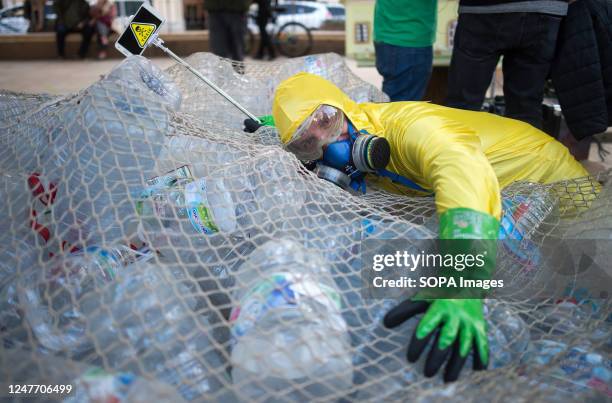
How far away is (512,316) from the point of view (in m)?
1.72

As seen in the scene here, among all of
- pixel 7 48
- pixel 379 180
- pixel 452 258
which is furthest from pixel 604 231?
pixel 7 48

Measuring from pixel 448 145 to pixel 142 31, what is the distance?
5.62 feet

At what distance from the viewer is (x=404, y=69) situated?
12.1 ft

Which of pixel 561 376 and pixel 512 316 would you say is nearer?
pixel 561 376

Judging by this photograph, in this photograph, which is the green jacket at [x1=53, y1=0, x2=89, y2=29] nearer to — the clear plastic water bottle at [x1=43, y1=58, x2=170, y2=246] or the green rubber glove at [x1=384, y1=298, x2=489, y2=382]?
the clear plastic water bottle at [x1=43, y1=58, x2=170, y2=246]

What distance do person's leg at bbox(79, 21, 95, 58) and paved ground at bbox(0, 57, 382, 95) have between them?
27 cm

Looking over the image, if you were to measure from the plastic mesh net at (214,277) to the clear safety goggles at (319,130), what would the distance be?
25 centimetres

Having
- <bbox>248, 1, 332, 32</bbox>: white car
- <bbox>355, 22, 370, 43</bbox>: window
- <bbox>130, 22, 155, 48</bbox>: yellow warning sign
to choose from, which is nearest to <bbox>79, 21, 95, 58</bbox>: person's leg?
<bbox>248, 1, 332, 32</bbox>: white car

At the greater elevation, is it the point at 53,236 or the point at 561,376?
the point at 53,236

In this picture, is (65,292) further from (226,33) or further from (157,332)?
(226,33)

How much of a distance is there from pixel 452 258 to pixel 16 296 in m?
1.33

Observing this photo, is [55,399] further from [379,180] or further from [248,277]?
[379,180]

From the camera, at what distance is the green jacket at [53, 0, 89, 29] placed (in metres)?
11.8

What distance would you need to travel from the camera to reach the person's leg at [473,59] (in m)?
2.87
